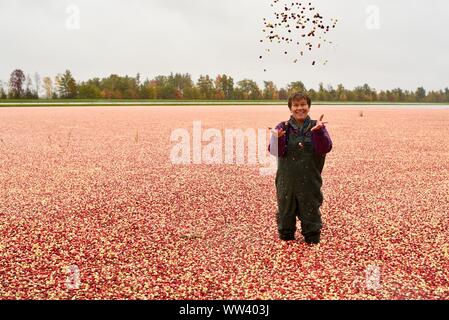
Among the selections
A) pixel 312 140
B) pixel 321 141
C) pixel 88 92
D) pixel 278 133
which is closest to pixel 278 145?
pixel 278 133

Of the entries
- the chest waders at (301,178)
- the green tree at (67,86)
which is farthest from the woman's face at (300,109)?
the green tree at (67,86)

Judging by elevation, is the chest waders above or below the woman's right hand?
below

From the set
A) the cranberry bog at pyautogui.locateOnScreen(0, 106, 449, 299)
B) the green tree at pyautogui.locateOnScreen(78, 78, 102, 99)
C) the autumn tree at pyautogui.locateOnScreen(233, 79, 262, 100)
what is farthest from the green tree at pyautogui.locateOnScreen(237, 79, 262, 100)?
the cranberry bog at pyautogui.locateOnScreen(0, 106, 449, 299)

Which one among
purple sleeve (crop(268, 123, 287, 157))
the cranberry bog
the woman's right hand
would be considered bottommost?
the cranberry bog

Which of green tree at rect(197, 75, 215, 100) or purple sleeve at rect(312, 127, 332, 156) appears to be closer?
purple sleeve at rect(312, 127, 332, 156)

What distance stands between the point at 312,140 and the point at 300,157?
0.27m

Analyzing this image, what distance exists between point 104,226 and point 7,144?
12.7 m

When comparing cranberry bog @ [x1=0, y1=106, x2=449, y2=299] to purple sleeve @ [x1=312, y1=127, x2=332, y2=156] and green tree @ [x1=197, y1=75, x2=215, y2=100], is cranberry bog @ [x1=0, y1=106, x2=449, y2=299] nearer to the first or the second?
purple sleeve @ [x1=312, y1=127, x2=332, y2=156]

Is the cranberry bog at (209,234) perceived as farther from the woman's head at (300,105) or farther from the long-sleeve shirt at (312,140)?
the woman's head at (300,105)

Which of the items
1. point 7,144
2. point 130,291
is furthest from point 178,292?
point 7,144

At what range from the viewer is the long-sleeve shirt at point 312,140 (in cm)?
523

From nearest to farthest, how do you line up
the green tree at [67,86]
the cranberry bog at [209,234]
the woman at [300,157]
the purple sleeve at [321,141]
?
the cranberry bog at [209,234] → the purple sleeve at [321,141] → the woman at [300,157] → the green tree at [67,86]

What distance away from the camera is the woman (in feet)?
17.6
